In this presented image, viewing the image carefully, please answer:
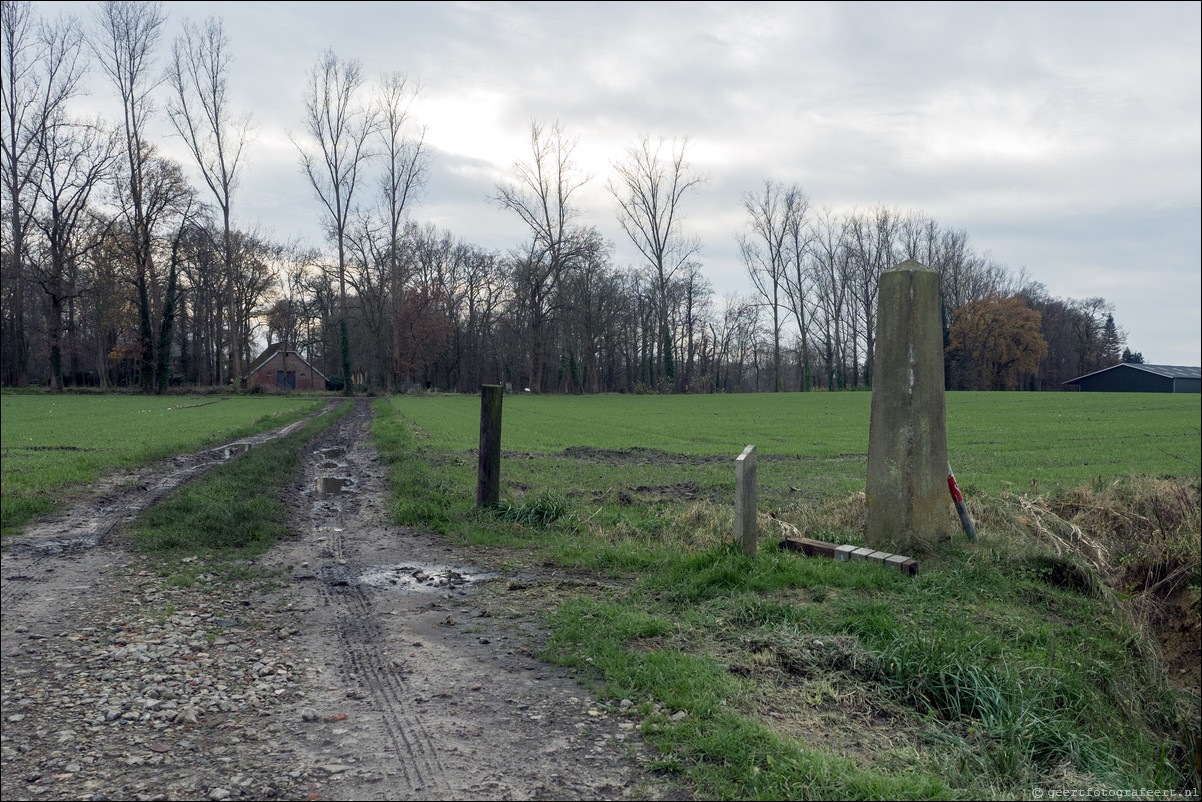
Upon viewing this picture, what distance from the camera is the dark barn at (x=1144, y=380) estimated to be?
4956 cm

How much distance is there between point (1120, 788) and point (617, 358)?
8540cm

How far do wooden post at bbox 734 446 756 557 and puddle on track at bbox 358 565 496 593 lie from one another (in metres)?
2.48

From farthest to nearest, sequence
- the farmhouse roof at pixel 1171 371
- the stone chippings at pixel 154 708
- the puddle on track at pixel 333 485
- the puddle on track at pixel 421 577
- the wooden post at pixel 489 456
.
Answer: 1. the farmhouse roof at pixel 1171 371
2. the puddle on track at pixel 333 485
3. the wooden post at pixel 489 456
4. the puddle on track at pixel 421 577
5. the stone chippings at pixel 154 708

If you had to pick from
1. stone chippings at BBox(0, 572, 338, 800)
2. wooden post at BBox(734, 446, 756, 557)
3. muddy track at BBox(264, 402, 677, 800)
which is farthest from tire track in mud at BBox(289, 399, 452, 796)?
wooden post at BBox(734, 446, 756, 557)

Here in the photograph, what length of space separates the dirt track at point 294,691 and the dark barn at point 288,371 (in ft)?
270

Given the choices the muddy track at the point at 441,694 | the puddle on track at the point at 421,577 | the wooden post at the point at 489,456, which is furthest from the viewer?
the wooden post at the point at 489,456

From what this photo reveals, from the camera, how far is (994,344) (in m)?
76.6

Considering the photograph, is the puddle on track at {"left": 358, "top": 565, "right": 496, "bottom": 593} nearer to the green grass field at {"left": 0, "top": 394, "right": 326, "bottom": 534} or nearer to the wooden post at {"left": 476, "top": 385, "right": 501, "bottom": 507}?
the wooden post at {"left": 476, "top": 385, "right": 501, "bottom": 507}

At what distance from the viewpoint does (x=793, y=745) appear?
143 inches

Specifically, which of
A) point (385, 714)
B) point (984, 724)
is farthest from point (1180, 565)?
point (385, 714)

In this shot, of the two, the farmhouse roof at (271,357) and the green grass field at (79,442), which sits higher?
the farmhouse roof at (271,357)

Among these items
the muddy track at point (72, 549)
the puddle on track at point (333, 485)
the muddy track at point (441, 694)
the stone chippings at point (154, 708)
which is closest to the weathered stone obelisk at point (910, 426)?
the muddy track at point (441, 694)

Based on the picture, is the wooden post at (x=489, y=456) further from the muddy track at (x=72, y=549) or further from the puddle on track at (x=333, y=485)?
the muddy track at (x=72, y=549)

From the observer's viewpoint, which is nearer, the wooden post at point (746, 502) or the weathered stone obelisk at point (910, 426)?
the wooden post at point (746, 502)
